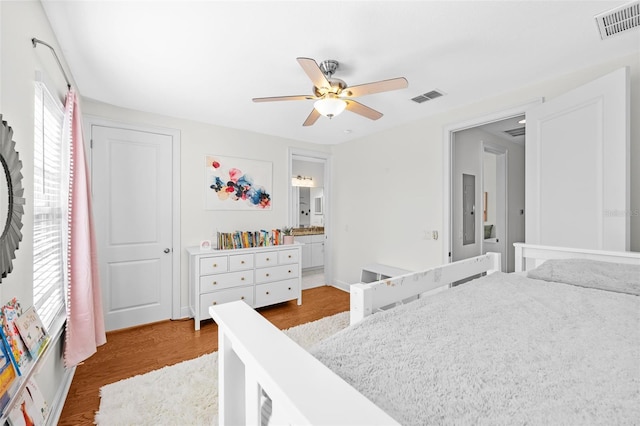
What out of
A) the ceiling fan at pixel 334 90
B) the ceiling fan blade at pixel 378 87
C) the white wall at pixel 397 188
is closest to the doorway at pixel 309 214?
the white wall at pixel 397 188

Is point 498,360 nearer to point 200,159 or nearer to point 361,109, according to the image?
point 361,109

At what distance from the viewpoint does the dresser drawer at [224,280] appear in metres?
2.95

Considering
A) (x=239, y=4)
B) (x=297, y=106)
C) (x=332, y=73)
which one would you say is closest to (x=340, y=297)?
(x=297, y=106)

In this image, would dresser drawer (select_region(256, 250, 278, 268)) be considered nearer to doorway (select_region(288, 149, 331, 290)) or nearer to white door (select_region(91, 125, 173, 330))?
white door (select_region(91, 125, 173, 330))

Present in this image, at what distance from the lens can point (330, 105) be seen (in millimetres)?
1897

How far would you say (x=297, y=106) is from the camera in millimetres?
2785

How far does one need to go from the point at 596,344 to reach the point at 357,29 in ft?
5.95

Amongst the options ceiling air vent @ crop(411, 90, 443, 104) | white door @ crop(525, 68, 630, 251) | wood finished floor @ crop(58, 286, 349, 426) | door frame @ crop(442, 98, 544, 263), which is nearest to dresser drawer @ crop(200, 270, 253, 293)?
wood finished floor @ crop(58, 286, 349, 426)

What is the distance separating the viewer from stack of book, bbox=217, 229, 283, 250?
321cm

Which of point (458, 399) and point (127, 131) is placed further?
point (127, 131)

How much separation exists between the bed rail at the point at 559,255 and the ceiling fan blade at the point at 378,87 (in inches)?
59.8

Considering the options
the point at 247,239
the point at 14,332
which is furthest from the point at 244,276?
the point at 14,332

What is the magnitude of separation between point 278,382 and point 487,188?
15.3 feet

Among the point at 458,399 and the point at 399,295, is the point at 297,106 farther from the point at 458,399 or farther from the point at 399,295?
the point at 458,399
